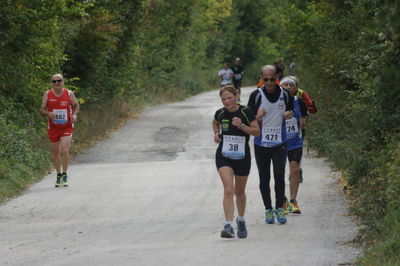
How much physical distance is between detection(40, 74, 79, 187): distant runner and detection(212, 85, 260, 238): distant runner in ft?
18.6

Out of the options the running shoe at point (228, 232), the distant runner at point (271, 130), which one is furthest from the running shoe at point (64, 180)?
the running shoe at point (228, 232)

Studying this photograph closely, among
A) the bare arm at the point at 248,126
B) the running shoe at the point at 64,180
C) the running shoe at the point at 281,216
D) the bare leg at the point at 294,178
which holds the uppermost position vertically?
the bare arm at the point at 248,126

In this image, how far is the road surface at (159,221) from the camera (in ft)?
29.3

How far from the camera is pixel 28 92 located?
18.7 m

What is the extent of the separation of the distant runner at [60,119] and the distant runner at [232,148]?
5.66 metres

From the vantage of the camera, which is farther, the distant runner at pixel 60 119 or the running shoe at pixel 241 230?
the distant runner at pixel 60 119

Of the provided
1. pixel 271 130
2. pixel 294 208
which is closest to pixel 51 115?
pixel 294 208

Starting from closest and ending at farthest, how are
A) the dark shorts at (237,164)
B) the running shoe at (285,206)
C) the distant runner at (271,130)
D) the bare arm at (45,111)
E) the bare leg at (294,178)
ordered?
the dark shorts at (237,164), the distant runner at (271,130), the running shoe at (285,206), the bare leg at (294,178), the bare arm at (45,111)

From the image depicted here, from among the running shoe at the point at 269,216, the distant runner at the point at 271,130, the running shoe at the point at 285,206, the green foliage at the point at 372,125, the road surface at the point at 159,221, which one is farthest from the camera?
the running shoe at the point at 285,206

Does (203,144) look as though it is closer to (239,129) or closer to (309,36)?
(309,36)

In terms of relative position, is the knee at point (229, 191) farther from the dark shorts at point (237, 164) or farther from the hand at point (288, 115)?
the hand at point (288, 115)

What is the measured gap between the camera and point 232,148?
1006 centimetres

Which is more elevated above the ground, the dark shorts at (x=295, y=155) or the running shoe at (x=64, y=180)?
the dark shorts at (x=295, y=155)

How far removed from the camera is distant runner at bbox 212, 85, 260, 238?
9938 mm
